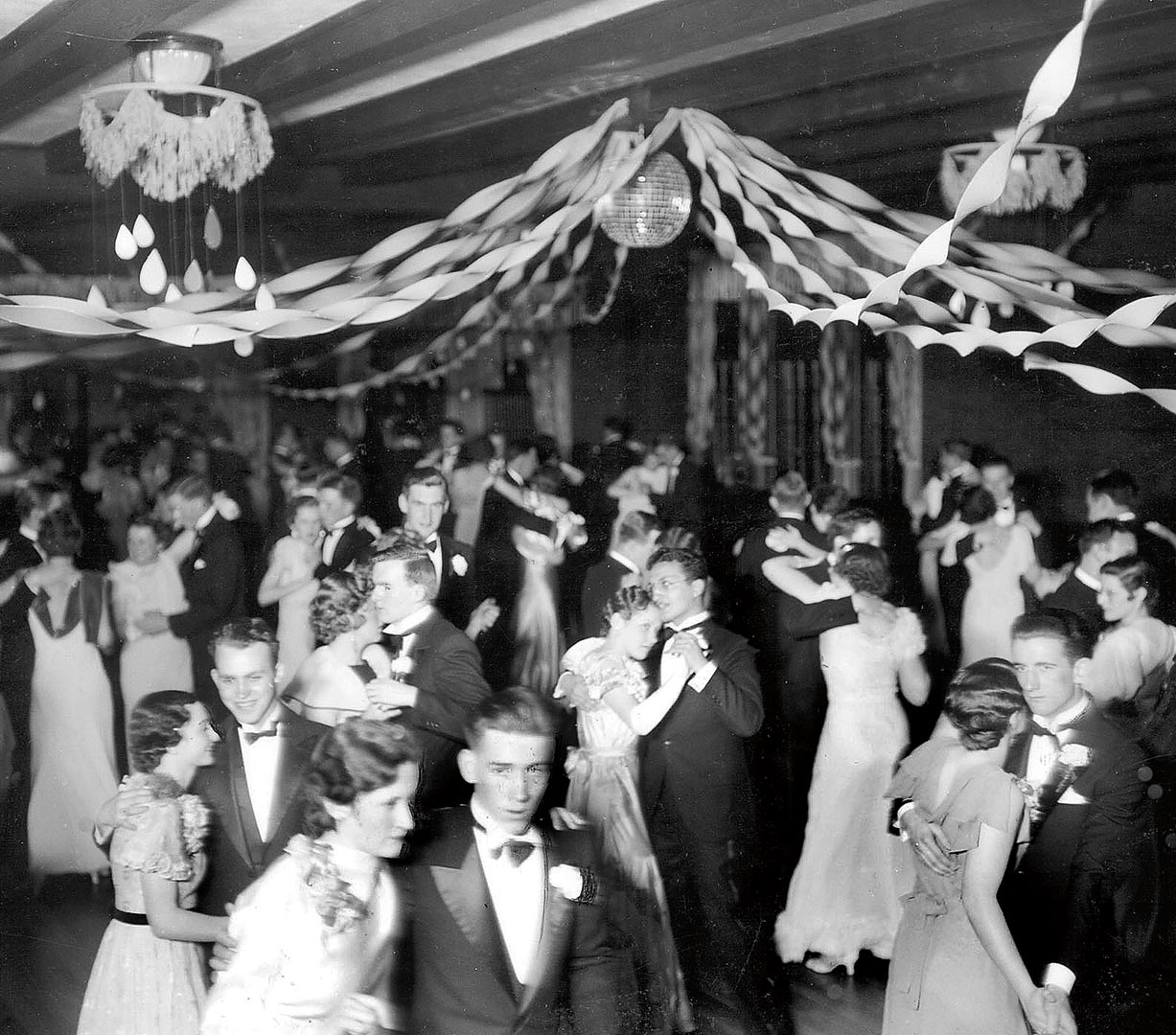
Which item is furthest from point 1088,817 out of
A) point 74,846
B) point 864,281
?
point 74,846

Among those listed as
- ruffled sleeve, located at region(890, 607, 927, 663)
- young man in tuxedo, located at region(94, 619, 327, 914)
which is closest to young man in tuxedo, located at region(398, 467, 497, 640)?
young man in tuxedo, located at region(94, 619, 327, 914)

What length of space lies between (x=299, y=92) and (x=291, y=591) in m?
1.04

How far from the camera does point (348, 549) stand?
2668 mm

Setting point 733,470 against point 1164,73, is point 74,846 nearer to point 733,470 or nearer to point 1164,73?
point 733,470

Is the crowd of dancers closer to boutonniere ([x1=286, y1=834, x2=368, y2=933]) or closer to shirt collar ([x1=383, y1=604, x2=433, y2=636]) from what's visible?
shirt collar ([x1=383, y1=604, x2=433, y2=636])

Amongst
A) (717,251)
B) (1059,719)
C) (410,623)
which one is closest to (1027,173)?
(717,251)

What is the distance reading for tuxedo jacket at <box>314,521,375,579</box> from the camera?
2.62 metres

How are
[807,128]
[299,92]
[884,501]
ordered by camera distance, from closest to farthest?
[299,92] < [807,128] < [884,501]

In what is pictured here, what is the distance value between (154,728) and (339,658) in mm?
427

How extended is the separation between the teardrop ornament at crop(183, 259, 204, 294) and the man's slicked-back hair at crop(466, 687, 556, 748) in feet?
3.34

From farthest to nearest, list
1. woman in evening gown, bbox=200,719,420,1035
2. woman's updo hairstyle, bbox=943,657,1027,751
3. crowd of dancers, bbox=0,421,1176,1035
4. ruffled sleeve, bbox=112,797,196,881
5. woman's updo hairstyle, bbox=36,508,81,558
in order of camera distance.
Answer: woman's updo hairstyle, bbox=36,508,81,558, woman's updo hairstyle, bbox=943,657,1027,751, crowd of dancers, bbox=0,421,1176,1035, ruffled sleeve, bbox=112,797,196,881, woman in evening gown, bbox=200,719,420,1035

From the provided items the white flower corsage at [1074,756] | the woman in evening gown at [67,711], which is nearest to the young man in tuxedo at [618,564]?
the white flower corsage at [1074,756]

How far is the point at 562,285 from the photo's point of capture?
8.59 feet

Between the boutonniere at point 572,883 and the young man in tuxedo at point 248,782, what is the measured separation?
0.47m
